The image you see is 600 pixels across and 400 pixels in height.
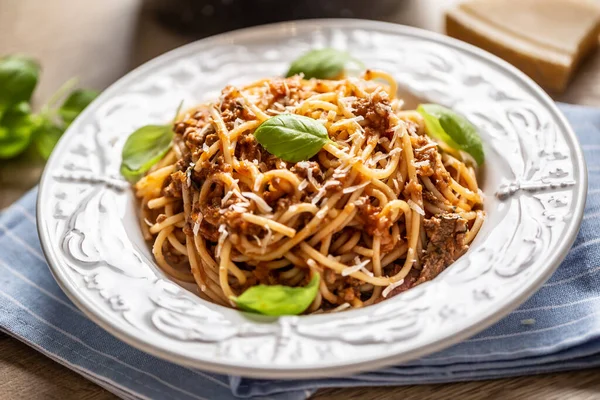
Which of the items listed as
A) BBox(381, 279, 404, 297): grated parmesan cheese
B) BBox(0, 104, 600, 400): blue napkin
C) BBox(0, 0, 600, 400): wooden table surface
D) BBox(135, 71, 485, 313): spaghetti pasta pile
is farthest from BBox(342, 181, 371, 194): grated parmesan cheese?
BBox(0, 0, 600, 400): wooden table surface

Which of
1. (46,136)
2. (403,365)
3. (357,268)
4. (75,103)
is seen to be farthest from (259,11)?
(403,365)

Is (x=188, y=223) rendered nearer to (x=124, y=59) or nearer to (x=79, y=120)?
(x=79, y=120)

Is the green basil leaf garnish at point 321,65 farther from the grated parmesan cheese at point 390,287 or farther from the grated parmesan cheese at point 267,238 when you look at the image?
the grated parmesan cheese at point 390,287

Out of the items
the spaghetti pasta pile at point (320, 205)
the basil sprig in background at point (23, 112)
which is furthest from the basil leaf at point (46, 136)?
the spaghetti pasta pile at point (320, 205)

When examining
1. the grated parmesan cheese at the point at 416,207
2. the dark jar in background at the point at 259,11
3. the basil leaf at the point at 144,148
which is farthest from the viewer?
the dark jar in background at the point at 259,11

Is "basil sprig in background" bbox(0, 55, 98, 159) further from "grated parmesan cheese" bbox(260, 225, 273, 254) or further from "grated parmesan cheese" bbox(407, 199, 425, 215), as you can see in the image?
"grated parmesan cheese" bbox(407, 199, 425, 215)

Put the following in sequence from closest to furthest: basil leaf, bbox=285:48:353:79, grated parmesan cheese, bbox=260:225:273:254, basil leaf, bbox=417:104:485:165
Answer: grated parmesan cheese, bbox=260:225:273:254 < basil leaf, bbox=417:104:485:165 < basil leaf, bbox=285:48:353:79
